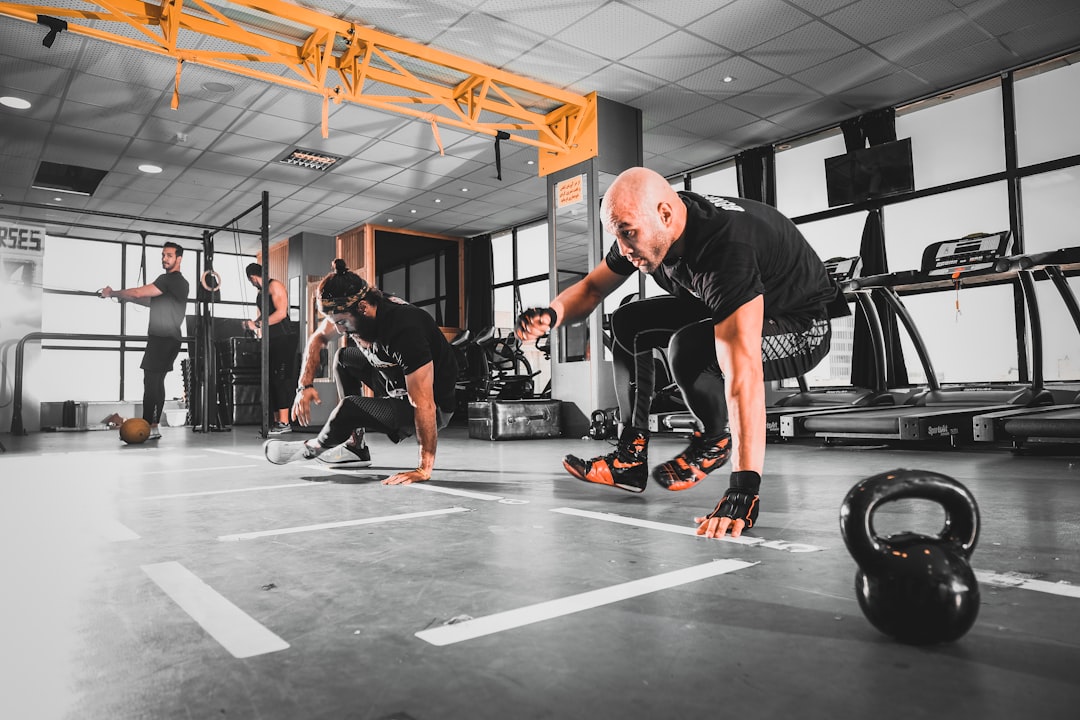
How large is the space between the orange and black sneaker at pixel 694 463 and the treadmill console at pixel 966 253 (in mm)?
3785

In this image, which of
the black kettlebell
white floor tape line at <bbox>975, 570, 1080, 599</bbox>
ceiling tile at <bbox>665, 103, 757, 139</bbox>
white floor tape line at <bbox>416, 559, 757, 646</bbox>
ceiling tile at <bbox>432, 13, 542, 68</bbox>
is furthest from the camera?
ceiling tile at <bbox>665, 103, 757, 139</bbox>

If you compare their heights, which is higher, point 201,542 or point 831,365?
point 831,365

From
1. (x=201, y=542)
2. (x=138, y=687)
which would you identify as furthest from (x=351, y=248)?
(x=138, y=687)

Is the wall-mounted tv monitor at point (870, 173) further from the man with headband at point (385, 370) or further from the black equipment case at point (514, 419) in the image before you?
the man with headband at point (385, 370)

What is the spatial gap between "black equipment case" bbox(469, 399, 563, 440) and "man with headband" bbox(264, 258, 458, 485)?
2480mm

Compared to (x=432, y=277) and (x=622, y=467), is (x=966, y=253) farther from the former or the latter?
(x=432, y=277)

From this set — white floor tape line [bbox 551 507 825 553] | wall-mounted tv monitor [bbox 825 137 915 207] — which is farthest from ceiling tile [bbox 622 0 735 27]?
white floor tape line [bbox 551 507 825 553]

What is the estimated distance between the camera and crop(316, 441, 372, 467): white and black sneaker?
374 cm

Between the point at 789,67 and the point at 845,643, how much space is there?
20.5ft

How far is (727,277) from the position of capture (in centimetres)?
175

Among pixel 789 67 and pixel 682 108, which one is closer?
pixel 789 67

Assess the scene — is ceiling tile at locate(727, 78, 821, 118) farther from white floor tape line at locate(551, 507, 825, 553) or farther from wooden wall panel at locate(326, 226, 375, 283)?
wooden wall panel at locate(326, 226, 375, 283)

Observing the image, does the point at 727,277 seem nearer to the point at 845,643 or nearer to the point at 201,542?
the point at 845,643

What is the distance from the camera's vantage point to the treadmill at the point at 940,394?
400cm
